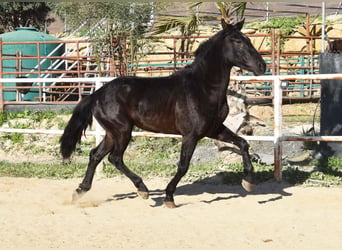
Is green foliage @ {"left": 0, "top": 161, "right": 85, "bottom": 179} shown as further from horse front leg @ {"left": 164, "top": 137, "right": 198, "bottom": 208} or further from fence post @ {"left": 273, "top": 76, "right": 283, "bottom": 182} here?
fence post @ {"left": 273, "top": 76, "right": 283, "bottom": 182}

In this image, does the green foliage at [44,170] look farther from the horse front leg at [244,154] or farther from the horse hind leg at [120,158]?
the horse front leg at [244,154]

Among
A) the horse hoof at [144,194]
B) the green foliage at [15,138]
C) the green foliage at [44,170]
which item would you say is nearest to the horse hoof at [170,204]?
the horse hoof at [144,194]

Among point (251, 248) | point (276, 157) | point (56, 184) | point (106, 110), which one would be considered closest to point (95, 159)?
point (106, 110)

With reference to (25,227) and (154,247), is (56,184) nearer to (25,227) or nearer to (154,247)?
(25,227)

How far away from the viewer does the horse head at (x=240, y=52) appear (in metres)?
6.54

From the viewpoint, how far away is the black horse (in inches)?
260

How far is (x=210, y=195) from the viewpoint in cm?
721

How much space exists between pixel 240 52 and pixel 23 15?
99.6ft

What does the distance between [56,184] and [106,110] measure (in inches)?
64.8

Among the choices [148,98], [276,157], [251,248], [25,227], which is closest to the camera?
[251,248]

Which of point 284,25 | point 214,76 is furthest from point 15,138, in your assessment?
point 284,25

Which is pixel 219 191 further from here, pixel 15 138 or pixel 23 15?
pixel 23 15

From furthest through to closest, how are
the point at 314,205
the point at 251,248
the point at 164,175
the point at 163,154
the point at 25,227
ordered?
1. the point at 163,154
2. the point at 164,175
3. the point at 314,205
4. the point at 25,227
5. the point at 251,248

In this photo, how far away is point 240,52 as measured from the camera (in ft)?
21.6
